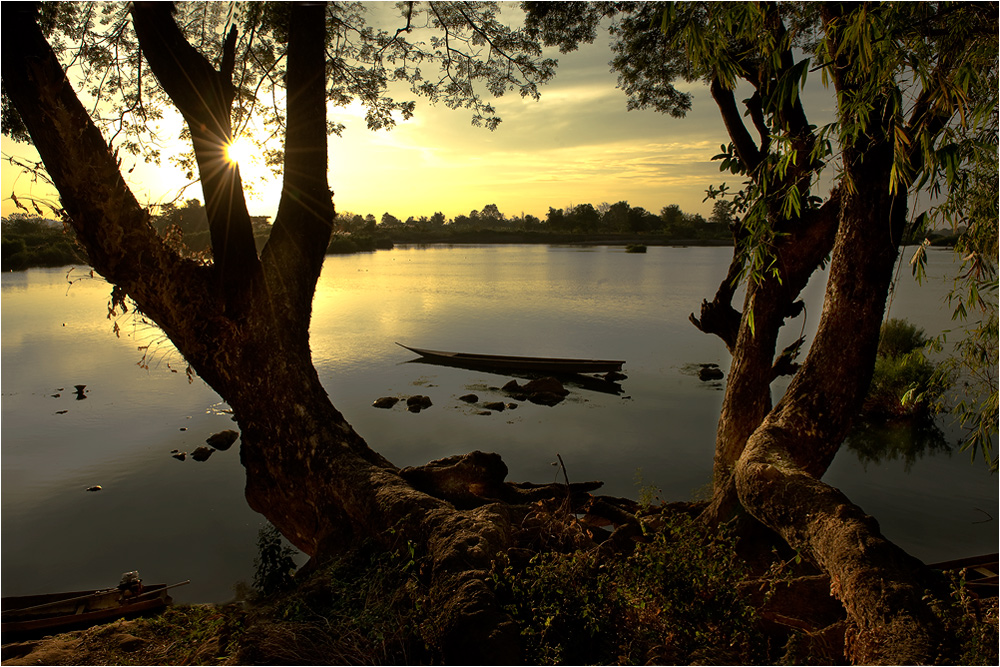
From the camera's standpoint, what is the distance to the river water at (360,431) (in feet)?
26.1

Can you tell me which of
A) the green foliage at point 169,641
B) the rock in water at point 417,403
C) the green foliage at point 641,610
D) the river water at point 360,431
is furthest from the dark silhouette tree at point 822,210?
the rock in water at point 417,403

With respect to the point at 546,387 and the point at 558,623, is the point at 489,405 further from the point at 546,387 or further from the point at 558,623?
the point at 558,623

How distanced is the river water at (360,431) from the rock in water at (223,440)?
361 mm

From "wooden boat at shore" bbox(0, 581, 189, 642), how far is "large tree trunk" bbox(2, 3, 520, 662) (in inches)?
50.3

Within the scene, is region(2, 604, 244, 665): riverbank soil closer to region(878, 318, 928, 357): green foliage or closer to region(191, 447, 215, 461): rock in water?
region(191, 447, 215, 461): rock in water

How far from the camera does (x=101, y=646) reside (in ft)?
11.2

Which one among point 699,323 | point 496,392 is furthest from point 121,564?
point 496,392

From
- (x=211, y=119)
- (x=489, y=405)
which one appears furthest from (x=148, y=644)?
(x=489, y=405)

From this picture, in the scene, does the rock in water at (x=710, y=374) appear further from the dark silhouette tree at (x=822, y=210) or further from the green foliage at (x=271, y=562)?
the green foliage at (x=271, y=562)

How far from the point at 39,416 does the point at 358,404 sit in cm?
659

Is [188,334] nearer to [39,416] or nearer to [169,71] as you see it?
[169,71]

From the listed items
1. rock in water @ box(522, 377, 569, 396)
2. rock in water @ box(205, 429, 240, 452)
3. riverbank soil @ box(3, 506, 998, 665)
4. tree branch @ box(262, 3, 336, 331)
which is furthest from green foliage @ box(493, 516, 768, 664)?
rock in water @ box(522, 377, 569, 396)

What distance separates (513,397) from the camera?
47.1 ft

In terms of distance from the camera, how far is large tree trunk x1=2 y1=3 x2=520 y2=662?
4.42 m
